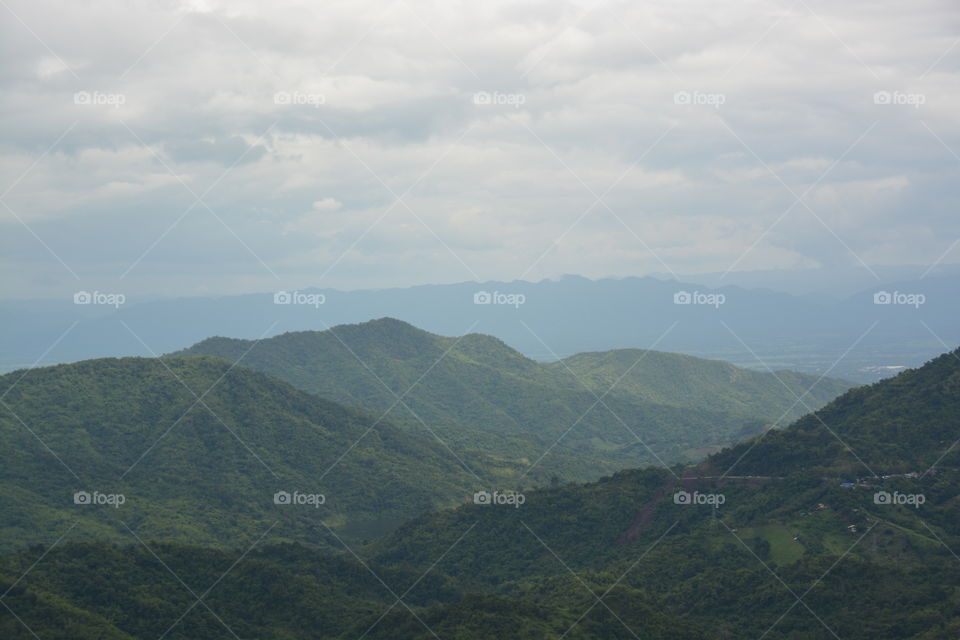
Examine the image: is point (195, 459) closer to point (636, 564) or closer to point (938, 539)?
point (636, 564)

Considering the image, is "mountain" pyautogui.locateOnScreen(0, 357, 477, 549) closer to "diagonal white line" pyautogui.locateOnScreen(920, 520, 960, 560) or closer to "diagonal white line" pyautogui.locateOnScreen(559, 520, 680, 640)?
"diagonal white line" pyautogui.locateOnScreen(559, 520, 680, 640)

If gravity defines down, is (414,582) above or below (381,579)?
below

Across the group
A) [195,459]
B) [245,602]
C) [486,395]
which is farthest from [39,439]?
[486,395]

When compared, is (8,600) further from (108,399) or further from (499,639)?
(108,399)

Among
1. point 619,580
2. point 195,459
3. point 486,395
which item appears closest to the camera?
point 619,580

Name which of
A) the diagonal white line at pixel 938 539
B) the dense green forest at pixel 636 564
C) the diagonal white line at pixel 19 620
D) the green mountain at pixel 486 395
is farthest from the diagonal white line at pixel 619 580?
the green mountain at pixel 486 395

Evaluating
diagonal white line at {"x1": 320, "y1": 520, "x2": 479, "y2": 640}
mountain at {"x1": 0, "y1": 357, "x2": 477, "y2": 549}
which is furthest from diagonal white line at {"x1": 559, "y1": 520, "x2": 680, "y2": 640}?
mountain at {"x1": 0, "y1": 357, "x2": 477, "y2": 549}

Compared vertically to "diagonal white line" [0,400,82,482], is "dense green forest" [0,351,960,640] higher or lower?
lower
